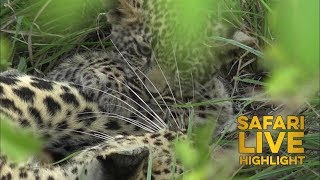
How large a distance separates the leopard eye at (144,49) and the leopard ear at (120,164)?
1.19 meters

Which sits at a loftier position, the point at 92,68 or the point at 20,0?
the point at 20,0

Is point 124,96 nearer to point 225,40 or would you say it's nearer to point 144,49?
point 144,49

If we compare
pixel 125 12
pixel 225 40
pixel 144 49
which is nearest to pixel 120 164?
pixel 225 40

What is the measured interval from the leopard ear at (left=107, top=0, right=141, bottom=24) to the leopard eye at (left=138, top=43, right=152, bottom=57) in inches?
7.9

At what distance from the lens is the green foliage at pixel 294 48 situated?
0.31 meters

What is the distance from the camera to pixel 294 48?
314 millimetres

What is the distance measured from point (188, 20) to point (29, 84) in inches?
90.3

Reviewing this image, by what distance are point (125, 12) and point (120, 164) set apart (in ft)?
5.27

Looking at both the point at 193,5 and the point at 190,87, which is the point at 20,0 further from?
the point at 193,5

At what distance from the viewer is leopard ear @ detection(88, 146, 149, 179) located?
166cm

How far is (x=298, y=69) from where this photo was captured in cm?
34

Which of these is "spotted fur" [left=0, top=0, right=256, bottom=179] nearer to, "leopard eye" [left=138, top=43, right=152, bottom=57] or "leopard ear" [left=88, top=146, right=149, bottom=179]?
"leopard eye" [left=138, top=43, right=152, bottom=57]

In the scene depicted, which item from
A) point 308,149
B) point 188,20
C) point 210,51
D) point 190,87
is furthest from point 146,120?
point 188,20

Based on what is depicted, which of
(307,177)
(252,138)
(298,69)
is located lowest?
(307,177)
